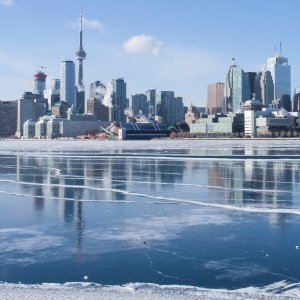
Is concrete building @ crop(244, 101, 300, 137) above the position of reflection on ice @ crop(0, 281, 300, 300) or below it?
above

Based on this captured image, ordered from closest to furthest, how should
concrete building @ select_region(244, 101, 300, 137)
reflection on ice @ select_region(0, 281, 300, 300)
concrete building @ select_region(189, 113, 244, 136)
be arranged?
reflection on ice @ select_region(0, 281, 300, 300) → concrete building @ select_region(244, 101, 300, 137) → concrete building @ select_region(189, 113, 244, 136)

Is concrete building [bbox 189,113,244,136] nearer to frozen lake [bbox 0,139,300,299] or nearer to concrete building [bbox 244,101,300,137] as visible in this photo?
concrete building [bbox 244,101,300,137]

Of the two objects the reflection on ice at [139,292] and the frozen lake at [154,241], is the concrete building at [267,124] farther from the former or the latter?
the reflection on ice at [139,292]

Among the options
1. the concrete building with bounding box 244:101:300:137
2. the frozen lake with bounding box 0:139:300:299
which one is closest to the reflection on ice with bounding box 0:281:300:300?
the frozen lake with bounding box 0:139:300:299

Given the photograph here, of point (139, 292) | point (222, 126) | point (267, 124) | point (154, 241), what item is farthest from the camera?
point (222, 126)

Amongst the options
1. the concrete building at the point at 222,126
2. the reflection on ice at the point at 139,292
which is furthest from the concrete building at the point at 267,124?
the reflection on ice at the point at 139,292

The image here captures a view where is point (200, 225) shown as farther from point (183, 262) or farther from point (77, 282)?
point (77, 282)

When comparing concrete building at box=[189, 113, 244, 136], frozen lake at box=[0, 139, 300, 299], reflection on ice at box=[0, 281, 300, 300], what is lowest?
reflection on ice at box=[0, 281, 300, 300]

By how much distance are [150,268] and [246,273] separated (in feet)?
4.45

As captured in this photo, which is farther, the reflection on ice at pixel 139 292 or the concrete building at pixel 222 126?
the concrete building at pixel 222 126

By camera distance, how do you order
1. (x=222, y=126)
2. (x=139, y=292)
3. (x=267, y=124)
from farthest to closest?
(x=222, y=126)
(x=267, y=124)
(x=139, y=292)

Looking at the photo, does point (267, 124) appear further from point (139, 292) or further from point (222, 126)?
point (139, 292)

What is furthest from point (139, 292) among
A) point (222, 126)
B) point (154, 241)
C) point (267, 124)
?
point (222, 126)

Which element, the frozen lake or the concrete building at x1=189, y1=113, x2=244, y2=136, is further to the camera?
the concrete building at x1=189, y1=113, x2=244, y2=136
